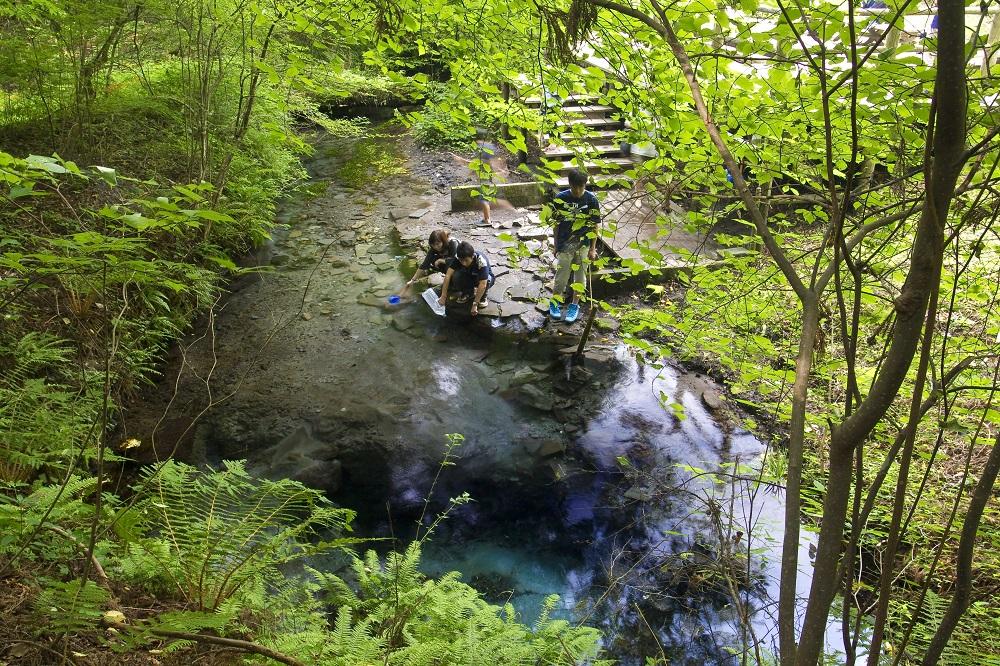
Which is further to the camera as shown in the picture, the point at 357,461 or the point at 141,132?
the point at 141,132

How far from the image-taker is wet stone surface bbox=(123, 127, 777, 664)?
468cm

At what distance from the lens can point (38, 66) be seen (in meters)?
6.12

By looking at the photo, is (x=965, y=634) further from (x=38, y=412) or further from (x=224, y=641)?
(x=38, y=412)

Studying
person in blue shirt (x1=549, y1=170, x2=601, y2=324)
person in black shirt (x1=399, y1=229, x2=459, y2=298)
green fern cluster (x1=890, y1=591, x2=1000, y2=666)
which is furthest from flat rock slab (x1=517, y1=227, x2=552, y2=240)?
green fern cluster (x1=890, y1=591, x2=1000, y2=666)

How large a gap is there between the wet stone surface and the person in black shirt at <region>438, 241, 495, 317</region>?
0.32 metres

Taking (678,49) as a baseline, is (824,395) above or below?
below

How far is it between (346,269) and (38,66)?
4531mm

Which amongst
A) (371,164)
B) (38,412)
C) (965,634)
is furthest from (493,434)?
(371,164)

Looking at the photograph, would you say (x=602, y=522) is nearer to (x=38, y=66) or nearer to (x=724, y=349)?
(x=724, y=349)

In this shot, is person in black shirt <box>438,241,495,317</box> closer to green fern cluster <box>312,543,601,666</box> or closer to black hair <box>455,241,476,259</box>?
black hair <box>455,241,476,259</box>

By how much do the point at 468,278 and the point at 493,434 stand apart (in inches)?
99.7

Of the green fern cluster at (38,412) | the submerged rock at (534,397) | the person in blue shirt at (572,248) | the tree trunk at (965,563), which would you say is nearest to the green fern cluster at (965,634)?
the tree trunk at (965,563)

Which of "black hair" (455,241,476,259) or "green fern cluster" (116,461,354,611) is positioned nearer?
"green fern cluster" (116,461,354,611)

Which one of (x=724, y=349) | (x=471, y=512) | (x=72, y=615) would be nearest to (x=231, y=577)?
(x=72, y=615)
